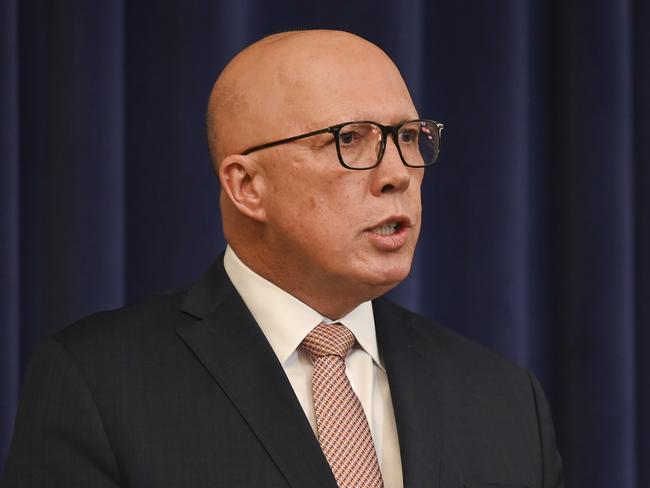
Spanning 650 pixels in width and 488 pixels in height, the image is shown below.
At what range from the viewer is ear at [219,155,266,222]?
4.40ft

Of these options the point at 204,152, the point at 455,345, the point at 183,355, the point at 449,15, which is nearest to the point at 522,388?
the point at 455,345

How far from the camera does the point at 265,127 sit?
1.33m

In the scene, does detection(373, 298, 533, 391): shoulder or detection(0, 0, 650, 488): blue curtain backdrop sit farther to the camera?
detection(0, 0, 650, 488): blue curtain backdrop

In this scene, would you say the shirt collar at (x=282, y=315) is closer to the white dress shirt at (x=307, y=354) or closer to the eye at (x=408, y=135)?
the white dress shirt at (x=307, y=354)

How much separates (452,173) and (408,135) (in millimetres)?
700

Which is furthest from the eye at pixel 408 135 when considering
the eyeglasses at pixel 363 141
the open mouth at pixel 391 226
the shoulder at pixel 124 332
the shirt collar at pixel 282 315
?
the shoulder at pixel 124 332

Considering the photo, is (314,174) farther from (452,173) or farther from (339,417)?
(452,173)

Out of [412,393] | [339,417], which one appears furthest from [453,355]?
[339,417]

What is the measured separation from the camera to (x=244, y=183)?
4.46 ft

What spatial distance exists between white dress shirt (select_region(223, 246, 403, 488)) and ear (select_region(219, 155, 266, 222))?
88 millimetres

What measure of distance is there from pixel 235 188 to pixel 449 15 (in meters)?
0.87

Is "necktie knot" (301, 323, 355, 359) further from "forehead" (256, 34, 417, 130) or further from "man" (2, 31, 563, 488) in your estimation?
"forehead" (256, 34, 417, 130)

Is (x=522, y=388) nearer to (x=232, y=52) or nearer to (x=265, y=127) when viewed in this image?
(x=265, y=127)

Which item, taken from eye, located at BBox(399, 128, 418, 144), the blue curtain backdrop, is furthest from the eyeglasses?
the blue curtain backdrop
